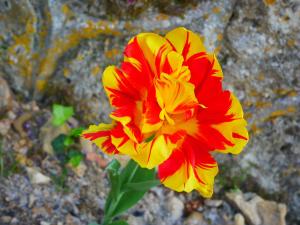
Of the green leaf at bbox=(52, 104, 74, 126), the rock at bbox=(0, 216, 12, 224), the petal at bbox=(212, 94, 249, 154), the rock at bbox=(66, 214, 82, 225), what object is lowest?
the rock at bbox=(66, 214, 82, 225)

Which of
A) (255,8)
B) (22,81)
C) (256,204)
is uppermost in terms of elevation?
(255,8)

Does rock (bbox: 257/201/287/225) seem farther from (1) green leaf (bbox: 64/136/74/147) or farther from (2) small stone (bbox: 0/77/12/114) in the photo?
(2) small stone (bbox: 0/77/12/114)

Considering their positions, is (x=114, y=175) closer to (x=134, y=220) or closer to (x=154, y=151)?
(x=154, y=151)

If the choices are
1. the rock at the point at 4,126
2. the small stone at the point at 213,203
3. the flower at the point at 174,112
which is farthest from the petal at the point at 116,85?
the small stone at the point at 213,203

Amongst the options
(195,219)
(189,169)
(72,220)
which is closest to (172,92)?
(189,169)

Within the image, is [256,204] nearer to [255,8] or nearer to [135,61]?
[255,8]

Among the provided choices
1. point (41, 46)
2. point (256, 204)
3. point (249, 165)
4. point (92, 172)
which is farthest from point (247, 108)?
point (41, 46)

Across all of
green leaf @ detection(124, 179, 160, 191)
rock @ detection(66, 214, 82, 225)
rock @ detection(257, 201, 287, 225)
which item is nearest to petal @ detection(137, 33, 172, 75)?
green leaf @ detection(124, 179, 160, 191)
